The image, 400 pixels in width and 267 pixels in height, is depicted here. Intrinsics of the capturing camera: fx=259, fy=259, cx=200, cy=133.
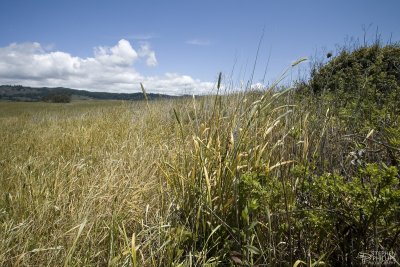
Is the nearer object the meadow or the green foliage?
the green foliage

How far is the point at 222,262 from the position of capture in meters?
1.64

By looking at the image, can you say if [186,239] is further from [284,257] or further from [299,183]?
[299,183]

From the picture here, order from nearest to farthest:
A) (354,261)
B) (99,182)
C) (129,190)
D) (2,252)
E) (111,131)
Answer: (354,261)
(2,252)
(129,190)
(99,182)
(111,131)

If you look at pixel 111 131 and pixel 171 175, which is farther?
pixel 111 131

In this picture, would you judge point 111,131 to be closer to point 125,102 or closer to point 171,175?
point 171,175

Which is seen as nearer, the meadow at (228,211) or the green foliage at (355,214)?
the green foliage at (355,214)

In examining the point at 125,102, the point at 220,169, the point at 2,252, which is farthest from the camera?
the point at 125,102

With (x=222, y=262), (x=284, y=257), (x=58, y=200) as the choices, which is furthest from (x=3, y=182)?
(x=284, y=257)

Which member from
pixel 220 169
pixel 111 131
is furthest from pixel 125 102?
pixel 220 169

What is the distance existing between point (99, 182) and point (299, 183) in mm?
1789

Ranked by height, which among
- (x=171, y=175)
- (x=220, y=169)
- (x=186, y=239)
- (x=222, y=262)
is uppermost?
(x=220, y=169)

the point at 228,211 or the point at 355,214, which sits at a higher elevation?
the point at 355,214

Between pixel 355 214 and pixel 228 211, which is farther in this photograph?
pixel 228 211

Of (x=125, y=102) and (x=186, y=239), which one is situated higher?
(x=125, y=102)
